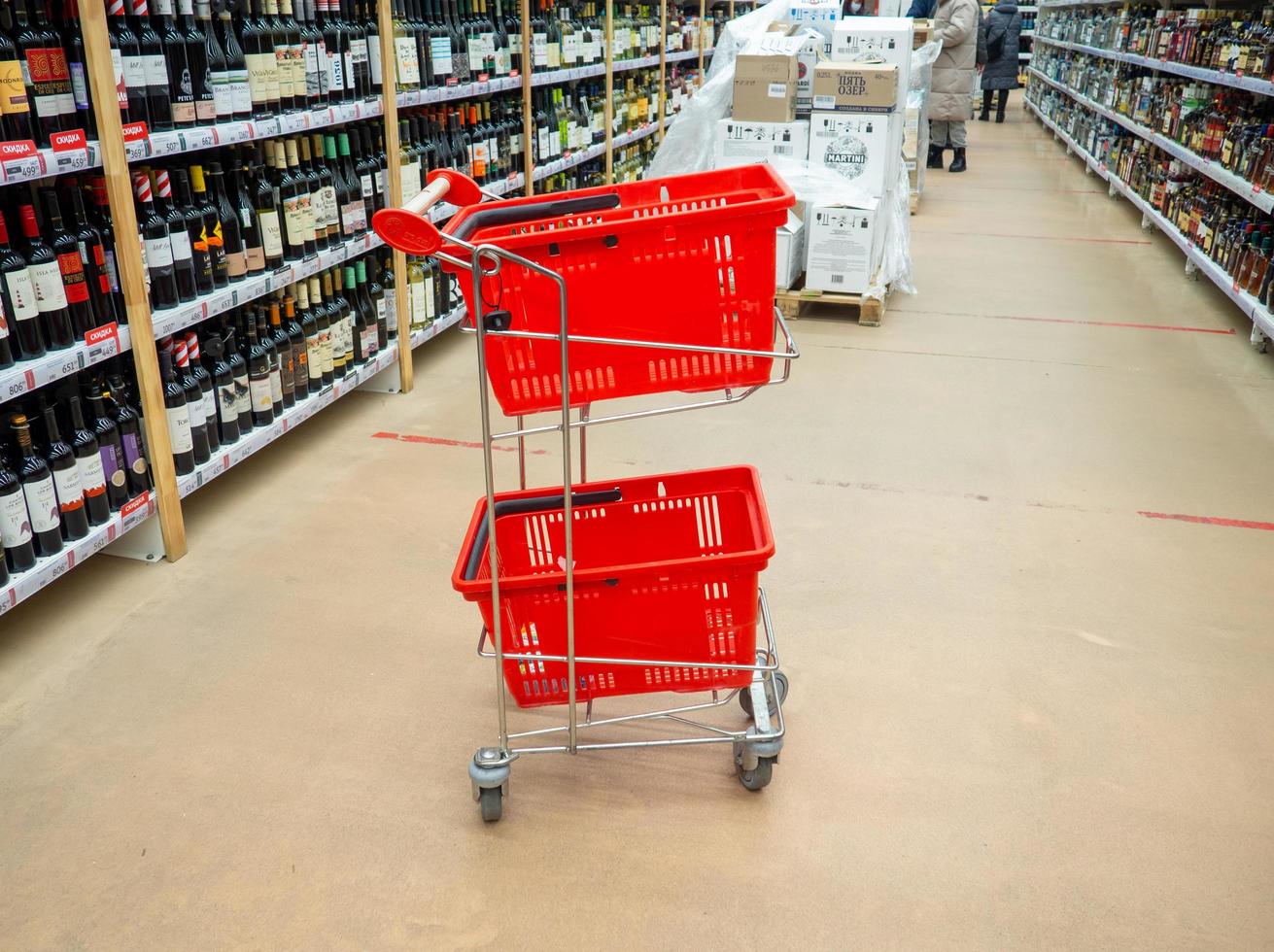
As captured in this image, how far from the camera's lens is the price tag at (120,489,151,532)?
107 inches

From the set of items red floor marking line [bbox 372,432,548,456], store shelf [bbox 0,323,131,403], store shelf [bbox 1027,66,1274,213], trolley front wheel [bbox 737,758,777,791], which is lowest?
trolley front wheel [bbox 737,758,777,791]

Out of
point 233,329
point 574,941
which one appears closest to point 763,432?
point 233,329

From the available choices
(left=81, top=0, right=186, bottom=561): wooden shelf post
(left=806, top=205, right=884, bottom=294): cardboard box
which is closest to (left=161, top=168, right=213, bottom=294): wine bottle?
(left=81, top=0, right=186, bottom=561): wooden shelf post

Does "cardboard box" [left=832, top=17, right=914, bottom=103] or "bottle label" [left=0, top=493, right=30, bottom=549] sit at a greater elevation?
"cardboard box" [left=832, top=17, right=914, bottom=103]

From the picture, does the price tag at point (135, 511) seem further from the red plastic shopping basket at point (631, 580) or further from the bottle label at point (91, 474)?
the red plastic shopping basket at point (631, 580)

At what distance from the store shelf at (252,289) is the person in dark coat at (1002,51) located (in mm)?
11597

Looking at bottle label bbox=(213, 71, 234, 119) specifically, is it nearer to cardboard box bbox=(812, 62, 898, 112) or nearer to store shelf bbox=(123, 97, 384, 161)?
store shelf bbox=(123, 97, 384, 161)

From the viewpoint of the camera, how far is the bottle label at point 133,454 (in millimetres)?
2730

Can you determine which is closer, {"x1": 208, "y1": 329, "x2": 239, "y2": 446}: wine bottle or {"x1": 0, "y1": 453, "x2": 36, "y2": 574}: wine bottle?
{"x1": 0, "y1": 453, "x2": 36, "y2": 574}: wine bottle

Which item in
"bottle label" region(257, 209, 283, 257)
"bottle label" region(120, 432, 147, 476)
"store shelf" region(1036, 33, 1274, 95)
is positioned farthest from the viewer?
"store shelf" region(1036, 33, 1274, 95)

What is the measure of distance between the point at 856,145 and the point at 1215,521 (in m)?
2.85

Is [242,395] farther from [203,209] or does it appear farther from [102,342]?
[102,342]

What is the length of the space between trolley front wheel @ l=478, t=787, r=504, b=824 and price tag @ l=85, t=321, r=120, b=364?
4.90 feet

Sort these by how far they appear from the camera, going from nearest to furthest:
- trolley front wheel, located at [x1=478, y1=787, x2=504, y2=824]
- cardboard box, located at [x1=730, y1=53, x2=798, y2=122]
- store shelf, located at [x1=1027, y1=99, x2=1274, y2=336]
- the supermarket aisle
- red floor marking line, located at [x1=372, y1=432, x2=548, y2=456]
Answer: the supermarket aisle → trolley front wheel, located at [x1=478, y1=787, x2=504, y2=824] → red floor marking line, located at [x1=372, y1=432, x2=548, y2=456] → store shelf, located at [x1=1027, y1=99, x2=1274, y2=336] → cardboard box, located at [x1=730, y1=53, x2=798, y2=122]
